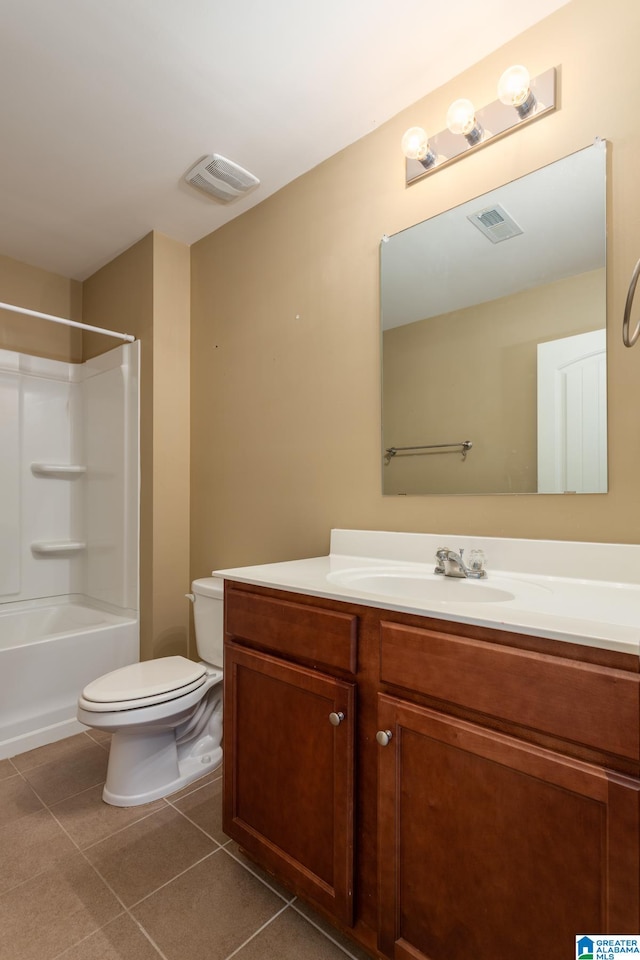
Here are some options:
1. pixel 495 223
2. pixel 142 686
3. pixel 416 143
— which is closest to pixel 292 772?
pixel 142 686

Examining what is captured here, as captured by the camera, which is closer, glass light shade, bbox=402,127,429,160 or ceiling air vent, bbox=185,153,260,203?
glass light shade, bbox=402,127,429,160

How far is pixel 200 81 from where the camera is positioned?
1627 mm

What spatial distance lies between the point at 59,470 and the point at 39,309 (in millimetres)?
971

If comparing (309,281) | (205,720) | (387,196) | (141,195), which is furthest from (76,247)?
(205,720)

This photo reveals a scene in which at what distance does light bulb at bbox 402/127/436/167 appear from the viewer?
1577 mm

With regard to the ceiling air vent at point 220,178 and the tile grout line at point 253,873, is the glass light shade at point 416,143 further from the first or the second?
the tile grout line at point 253,873

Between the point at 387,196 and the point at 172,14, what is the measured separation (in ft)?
2.69

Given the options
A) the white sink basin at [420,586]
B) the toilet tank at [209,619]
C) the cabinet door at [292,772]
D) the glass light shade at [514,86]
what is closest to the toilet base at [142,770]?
the toilet tank at [209,619]

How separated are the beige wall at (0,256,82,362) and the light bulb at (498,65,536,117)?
2662mm

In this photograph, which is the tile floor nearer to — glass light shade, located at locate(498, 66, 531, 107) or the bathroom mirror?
the bathroom mirror

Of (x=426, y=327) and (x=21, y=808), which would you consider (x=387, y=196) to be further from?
(x=21, y=808)

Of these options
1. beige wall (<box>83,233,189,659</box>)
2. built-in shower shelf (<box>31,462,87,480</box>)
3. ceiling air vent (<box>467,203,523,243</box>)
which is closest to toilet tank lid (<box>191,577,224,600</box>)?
beige wall (<box>83,233,189,659</box>)

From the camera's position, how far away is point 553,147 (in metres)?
1.40

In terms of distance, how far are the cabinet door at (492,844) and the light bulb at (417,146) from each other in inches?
64.2
